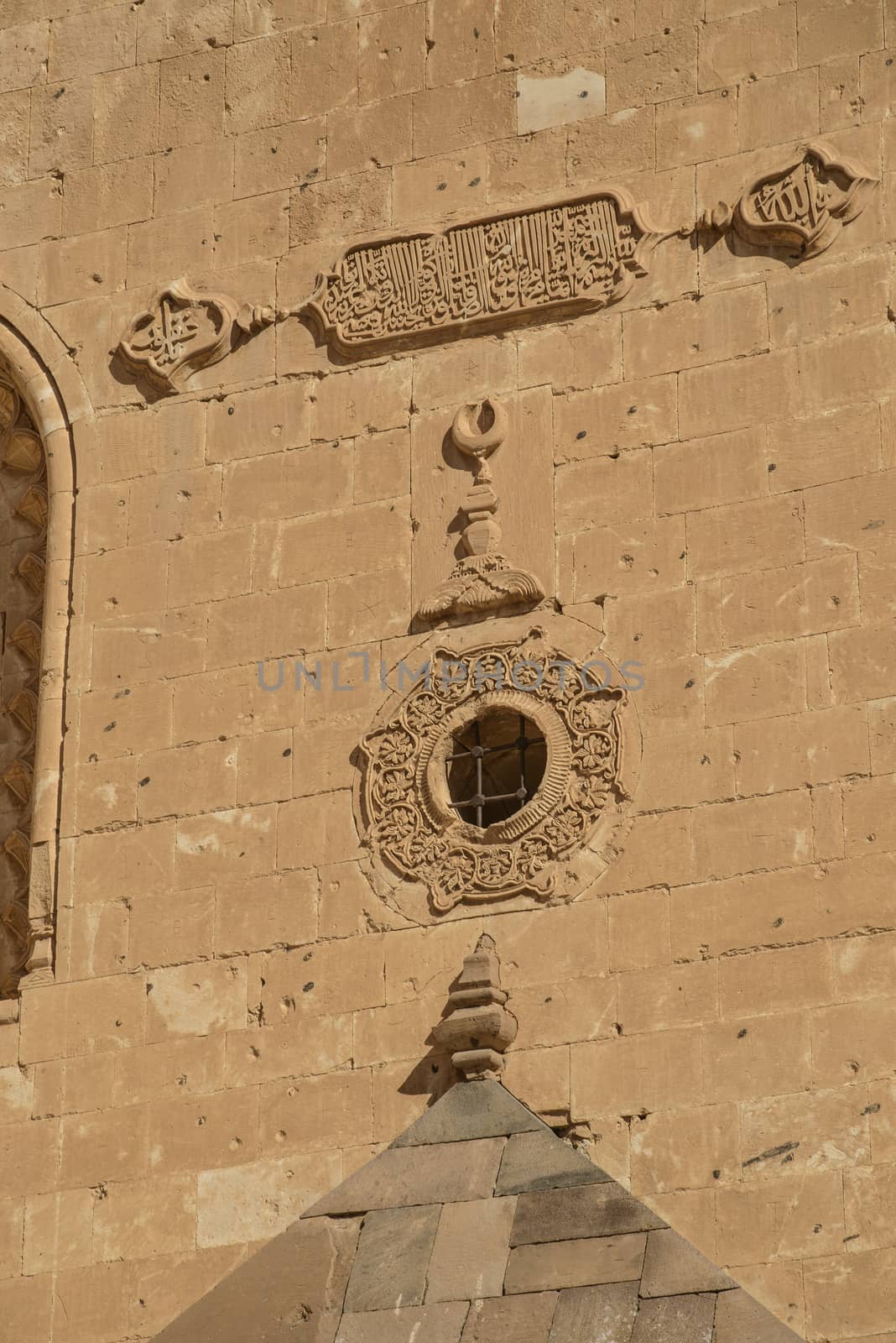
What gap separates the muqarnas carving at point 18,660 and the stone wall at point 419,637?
0.51m

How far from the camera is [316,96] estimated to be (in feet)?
40.2

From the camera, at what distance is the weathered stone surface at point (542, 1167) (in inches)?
374

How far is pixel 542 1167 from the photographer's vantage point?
9.57m

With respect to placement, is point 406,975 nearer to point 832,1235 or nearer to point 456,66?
point 832,1235

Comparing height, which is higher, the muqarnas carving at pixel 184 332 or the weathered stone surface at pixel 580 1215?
the muqarnas carving at pixel 184 332

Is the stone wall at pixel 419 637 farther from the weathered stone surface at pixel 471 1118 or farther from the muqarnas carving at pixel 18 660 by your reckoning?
the muqarnas carving at pixel 18 660

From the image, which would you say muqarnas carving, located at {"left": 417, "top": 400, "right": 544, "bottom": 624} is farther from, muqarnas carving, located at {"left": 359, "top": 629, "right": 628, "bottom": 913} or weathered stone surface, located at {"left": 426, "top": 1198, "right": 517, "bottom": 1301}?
weathered stone surface, located at {"left": 426, "top": 1198, "right": 517, "bottom": 1301}

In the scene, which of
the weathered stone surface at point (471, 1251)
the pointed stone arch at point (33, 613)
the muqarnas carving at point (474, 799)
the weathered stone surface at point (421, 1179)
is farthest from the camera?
the pointed stone arch at point (33, 613)

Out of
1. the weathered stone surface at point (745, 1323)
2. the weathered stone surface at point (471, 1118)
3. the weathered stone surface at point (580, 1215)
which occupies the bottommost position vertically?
the weathered stone surface at point (745, 1323)

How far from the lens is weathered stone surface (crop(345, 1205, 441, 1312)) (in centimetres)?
930

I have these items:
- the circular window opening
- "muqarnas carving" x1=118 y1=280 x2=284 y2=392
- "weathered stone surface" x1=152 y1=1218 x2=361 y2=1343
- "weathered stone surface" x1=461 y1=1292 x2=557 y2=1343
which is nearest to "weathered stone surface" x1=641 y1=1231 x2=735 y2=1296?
"weathered stone surface" x1=461 y1=1292 x2=557 y2=1343

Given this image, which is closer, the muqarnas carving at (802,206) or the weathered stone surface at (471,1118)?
the weathered stone surface at (471,1118)

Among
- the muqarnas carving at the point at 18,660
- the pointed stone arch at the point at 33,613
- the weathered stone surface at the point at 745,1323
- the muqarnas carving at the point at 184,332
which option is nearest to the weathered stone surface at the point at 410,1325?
Answer: the weathered stone surface at the point at 745,1323

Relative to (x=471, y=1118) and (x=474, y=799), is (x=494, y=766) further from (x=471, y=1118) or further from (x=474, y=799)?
(x=471, y=1118)
